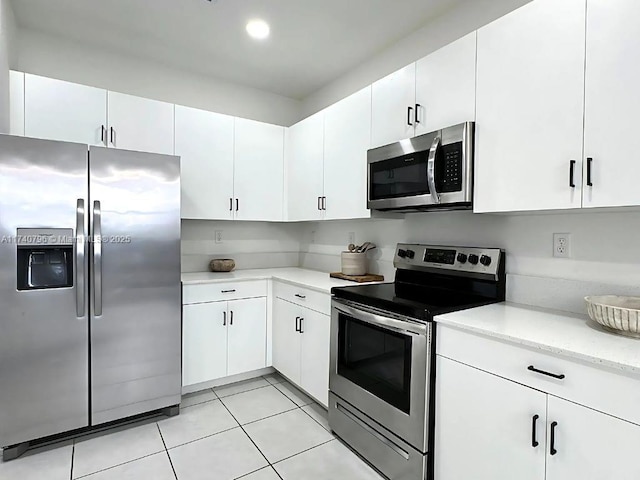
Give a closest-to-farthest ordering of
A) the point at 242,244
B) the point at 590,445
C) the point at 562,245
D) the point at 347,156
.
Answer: the point at 590,445
the point at 562,245
the point at 347,156
the point at 242,244

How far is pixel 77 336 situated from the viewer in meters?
2.13

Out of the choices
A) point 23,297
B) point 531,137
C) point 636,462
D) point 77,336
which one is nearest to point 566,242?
point 531,137

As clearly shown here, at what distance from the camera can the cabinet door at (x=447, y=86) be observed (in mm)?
1805

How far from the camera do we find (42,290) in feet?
6.70

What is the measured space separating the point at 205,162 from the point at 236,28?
1050 mm

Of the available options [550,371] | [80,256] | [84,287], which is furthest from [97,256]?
[550,371]

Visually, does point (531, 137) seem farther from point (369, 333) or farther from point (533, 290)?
point (369, 333)

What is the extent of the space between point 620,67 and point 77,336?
9.66 feet

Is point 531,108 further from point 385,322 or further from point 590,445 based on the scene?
point 590,445

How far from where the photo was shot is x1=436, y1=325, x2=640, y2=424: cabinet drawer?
1085 millimetres

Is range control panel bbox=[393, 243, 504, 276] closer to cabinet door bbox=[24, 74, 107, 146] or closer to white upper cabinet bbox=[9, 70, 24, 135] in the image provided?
cabinet door bbox=[24, 74, 107, 146]

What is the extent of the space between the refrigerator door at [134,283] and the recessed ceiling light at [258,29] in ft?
→ 3.65

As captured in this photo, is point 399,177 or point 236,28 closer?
point 399,177

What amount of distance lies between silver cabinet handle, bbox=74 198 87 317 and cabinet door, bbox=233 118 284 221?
128 centimetres
